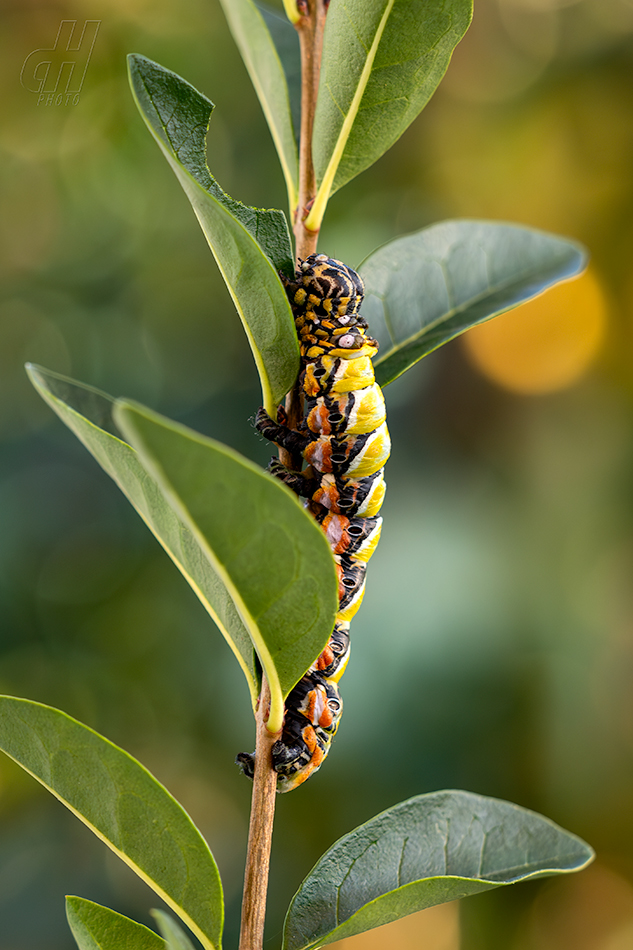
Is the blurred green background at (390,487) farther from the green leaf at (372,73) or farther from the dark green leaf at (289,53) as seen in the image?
the green leaf at (372,73)

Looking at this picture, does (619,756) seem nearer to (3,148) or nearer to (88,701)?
(88,701)

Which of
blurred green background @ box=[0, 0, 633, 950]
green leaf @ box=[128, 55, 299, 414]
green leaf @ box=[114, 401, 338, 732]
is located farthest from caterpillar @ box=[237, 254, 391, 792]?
blurred green background @ box=[0, 0, 633, 950]

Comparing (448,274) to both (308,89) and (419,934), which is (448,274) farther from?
(419,934)

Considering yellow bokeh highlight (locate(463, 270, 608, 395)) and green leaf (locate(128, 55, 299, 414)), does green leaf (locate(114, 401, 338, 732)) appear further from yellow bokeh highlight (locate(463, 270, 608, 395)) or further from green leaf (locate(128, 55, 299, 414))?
yellow bokeh highlight (locate(463, 270, 608, 395))

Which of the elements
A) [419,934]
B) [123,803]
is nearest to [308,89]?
[123,803]

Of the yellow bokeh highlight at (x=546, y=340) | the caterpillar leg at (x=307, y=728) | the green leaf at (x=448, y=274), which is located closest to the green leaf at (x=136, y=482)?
the caterpillar leg at (x=307, y=728)

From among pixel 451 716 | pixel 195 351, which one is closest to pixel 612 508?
pixel 451 716

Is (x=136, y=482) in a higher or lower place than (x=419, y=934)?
higher
